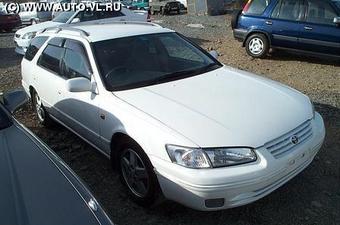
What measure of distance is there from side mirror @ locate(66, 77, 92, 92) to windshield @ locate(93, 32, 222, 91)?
0.18m

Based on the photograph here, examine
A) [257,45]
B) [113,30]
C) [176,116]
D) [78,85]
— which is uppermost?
[113,30]

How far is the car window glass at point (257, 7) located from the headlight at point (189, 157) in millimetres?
7400

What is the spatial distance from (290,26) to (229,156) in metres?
6.89

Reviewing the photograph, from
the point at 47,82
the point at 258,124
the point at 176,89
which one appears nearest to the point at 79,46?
the point at 47,82

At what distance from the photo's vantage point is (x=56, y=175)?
2.24 meters

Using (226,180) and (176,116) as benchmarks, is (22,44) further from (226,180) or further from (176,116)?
(226,180)

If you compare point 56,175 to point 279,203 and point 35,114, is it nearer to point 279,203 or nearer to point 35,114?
point 279,203

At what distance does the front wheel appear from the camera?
3.15 meters

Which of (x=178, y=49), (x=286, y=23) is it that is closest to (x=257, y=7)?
(x=286, y=23)

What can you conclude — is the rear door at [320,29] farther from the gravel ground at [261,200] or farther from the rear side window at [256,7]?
the gravel ground at [261,200]

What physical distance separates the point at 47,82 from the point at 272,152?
3075 millimetres

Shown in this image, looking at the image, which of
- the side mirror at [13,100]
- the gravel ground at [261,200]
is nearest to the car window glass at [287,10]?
the gravel ground at [261,200]

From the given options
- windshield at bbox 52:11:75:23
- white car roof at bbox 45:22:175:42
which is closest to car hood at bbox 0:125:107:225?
white car roof at bbox 45:22:175:42

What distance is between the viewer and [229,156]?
2.78 metres
